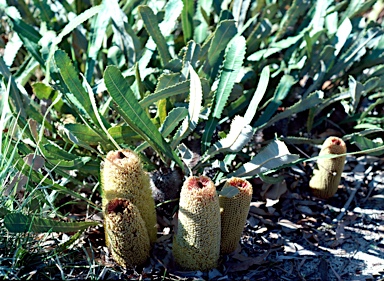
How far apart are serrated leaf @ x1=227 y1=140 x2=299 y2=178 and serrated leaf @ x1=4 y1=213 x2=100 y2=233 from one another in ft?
1.86

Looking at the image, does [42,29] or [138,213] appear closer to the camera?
[138,213]

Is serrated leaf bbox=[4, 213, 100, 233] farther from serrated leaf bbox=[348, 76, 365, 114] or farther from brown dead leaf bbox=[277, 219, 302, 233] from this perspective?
serrated leaf bbox=[348, 76, 365, 114]

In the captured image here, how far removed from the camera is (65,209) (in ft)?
6.79

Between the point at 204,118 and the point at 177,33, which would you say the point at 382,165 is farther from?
the point at 177,33

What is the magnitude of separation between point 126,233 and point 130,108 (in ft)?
1.24

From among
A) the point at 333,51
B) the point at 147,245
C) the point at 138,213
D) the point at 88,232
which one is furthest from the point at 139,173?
the point at 333,51

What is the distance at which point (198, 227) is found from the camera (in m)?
1.57

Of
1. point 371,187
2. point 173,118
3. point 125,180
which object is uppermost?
point 173,118

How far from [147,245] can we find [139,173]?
23 cm

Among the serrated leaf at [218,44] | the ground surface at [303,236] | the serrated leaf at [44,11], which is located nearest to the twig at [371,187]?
the ground surface at [303,236]

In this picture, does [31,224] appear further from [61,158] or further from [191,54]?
[191,54]

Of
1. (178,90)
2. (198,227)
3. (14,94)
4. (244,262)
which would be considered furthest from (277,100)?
(14,94)

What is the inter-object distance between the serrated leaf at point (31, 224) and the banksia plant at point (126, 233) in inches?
5.4

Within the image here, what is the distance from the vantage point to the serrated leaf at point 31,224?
5.05 feet
